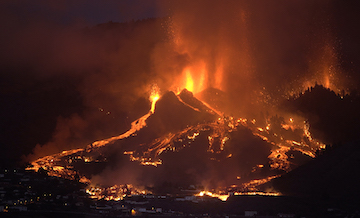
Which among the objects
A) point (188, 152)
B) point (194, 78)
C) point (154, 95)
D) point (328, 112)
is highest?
point (194, 78)

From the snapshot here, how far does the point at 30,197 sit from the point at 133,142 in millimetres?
16721

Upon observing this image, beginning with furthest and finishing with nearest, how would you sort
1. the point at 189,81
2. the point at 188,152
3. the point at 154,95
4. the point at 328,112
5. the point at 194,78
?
the point at 194,78, the point at 189,81, the point at 154,95, the point at 328,112, the point at 188,152

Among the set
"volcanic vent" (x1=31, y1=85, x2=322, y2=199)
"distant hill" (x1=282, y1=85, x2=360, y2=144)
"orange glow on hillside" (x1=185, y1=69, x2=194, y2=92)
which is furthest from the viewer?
"orange glow on hillside" (x1=185, y1=69, x2=194, y2=92)

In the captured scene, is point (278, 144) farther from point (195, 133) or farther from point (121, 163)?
point (121, 163)

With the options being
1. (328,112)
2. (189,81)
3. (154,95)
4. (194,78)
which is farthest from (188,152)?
(328,112)

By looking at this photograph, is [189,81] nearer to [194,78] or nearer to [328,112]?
[194,78]

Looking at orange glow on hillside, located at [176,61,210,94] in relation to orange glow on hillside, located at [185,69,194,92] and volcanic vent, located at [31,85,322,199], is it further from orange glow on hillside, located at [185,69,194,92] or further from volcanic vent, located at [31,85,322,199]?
volcanic vent, located at [31,85,322,199]

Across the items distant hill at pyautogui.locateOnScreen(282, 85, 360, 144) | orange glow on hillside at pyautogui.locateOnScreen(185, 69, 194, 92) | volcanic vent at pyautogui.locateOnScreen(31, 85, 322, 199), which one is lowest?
volcanic vent at pyautogui.locateOnScreen(31, 85, 322, 199)

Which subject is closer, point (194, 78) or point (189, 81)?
point (189, 81)

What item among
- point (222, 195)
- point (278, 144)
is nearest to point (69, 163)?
point (222, 195)

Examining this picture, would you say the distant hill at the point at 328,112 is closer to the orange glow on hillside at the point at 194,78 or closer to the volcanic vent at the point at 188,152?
the volcanic vent at the point at 188,152

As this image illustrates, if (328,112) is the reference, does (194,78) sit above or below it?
above

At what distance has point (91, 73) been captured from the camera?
77000mm

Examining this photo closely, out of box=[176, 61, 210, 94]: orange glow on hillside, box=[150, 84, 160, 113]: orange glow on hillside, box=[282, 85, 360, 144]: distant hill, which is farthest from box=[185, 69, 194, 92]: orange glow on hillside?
box=[282, 85, 360, 144]: distant hill
